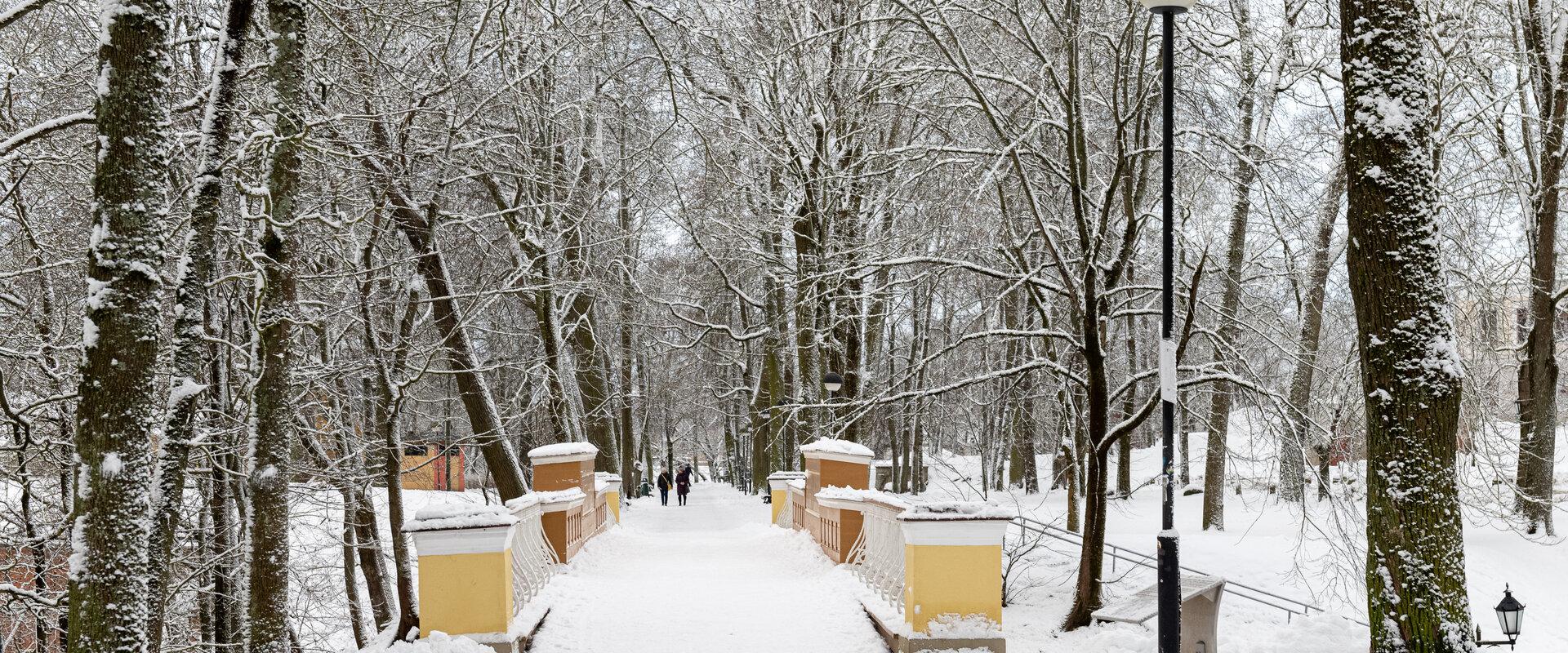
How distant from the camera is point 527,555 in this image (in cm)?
1047

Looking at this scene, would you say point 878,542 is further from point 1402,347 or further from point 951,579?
point 1402,347

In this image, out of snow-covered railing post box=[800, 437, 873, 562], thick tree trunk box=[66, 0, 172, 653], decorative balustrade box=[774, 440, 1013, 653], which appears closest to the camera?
thick tree trunk box=[66, 0, 172, 653]

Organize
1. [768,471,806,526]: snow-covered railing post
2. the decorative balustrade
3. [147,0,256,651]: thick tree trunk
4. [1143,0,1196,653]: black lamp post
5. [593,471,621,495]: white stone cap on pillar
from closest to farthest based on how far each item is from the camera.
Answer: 1. [147,0,256,651]: thick tree trunk
2. [1143,0,1196,653]: black lamp post
3. the decorative balustrade
4. [593,471,621,495]: white stone cap on pillar
5. [768,471,806,526]: snow-covered railing post

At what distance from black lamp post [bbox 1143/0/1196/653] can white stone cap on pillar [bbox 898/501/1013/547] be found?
131 centimetres

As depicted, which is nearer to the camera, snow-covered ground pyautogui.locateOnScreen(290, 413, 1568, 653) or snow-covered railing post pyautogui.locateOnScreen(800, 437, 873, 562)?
snow-covered ground pyautogui.locateOnScreen(290, 413, 1568, 653)

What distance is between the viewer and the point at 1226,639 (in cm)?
1158

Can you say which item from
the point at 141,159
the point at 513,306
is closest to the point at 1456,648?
the point at 141,159

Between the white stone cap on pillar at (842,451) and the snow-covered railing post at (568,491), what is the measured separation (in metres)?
3.30

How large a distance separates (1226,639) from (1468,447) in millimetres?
3829

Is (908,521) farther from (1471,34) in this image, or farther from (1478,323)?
(1471,34)

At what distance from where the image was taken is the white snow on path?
941 centimetres

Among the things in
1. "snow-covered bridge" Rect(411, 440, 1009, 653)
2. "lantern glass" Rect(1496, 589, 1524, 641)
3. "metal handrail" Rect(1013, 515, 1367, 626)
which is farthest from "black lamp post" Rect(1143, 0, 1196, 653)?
"lantern glass" Rect(1496, 589, 1524, 641)

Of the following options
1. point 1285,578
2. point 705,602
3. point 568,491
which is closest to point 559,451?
point 568,491

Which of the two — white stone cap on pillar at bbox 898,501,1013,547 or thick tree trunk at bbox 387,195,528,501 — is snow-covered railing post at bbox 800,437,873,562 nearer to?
thick tree trunk at bbox 387,195,528,501
